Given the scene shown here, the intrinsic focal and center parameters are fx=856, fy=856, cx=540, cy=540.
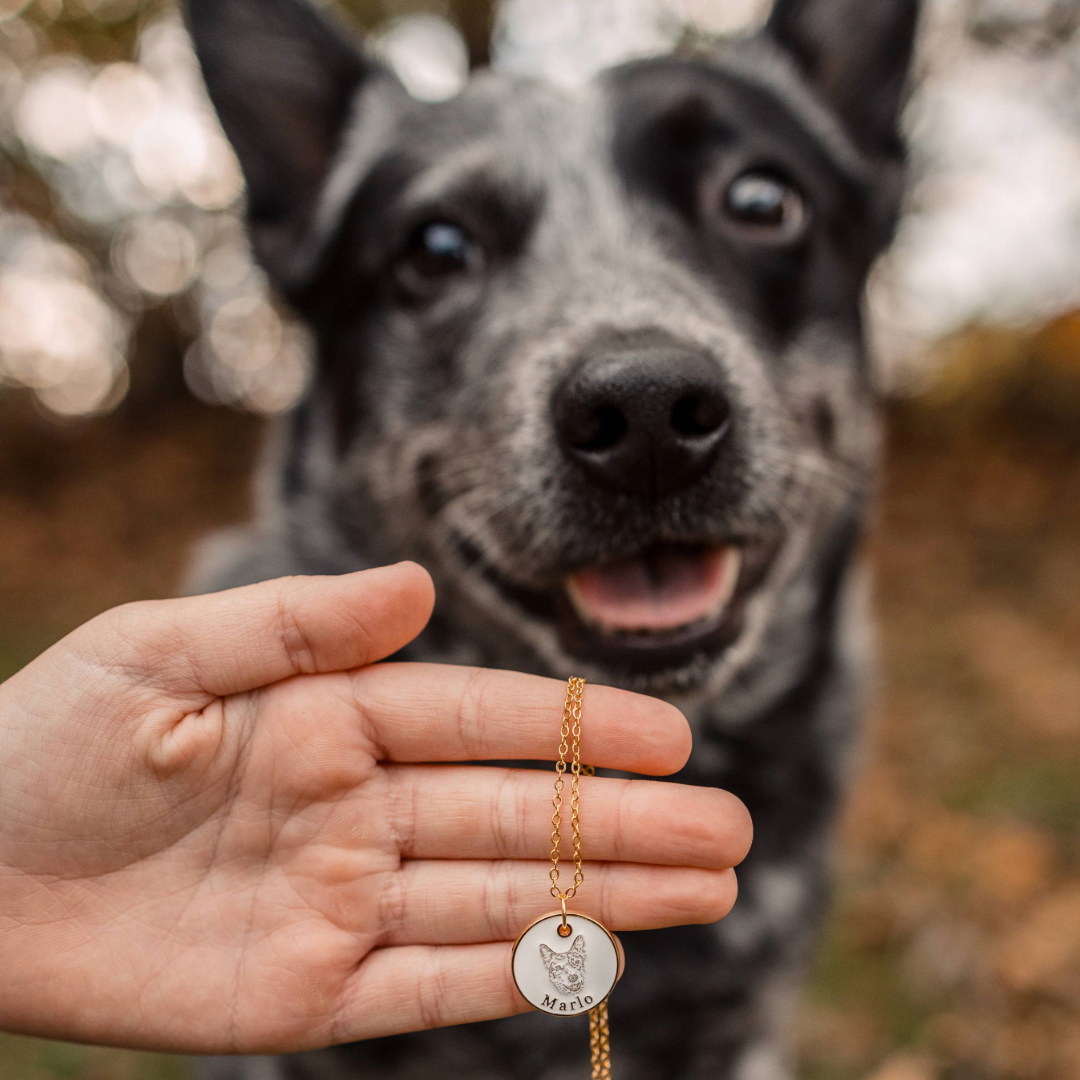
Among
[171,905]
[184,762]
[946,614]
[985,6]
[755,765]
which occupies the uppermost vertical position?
[985,6]

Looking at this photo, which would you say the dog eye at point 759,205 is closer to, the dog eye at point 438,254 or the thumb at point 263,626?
the dog eye at point 438,254

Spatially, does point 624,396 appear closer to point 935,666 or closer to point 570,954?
point 570,954

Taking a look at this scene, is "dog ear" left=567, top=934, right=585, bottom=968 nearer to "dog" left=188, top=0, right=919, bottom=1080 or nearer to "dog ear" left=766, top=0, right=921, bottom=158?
"dog" left=188, top=0, right=919, bottom=1080

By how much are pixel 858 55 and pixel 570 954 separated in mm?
2866

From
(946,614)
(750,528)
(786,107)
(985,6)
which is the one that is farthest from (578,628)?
(985,6)

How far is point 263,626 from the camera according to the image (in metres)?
1.51

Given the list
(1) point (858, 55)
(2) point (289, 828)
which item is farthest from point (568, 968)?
(1) point (858, 55)

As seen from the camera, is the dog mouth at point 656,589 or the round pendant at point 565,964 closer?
the round pendant at point 565,964

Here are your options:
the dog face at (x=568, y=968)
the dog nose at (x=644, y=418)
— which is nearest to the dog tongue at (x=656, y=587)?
the dog nose at (x=644, y=418)

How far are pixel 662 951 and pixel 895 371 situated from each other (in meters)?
7.66

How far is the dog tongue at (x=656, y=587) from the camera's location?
1.97 m

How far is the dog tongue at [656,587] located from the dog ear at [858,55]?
1.77m

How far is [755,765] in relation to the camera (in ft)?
8.66

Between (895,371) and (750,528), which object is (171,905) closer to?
(750,528)
